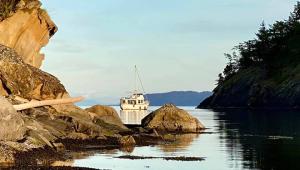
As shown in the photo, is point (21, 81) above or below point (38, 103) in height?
above

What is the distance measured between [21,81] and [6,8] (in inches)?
516

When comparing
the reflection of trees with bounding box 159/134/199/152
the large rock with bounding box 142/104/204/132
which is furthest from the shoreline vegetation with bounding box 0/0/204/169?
the reflection of trees with bounding box 159/134/199/152

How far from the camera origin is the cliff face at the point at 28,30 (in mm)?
73938

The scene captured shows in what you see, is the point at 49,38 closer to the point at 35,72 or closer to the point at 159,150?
the point at 35,72

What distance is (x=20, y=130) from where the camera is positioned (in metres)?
45.2

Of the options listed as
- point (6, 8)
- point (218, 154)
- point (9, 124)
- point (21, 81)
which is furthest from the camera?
point (6, 8)

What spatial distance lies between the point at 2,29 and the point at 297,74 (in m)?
126

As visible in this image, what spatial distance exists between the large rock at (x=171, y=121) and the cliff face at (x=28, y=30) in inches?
666

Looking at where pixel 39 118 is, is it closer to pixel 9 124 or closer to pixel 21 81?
pixel 21 81

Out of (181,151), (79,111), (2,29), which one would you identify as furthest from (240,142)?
(2,29)

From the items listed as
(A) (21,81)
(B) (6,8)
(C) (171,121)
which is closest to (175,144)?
(A) (21,81)

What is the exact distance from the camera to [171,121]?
83375 mm

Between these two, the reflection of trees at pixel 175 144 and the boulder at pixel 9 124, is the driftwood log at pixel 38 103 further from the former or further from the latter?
the reflection of trees at pixel 175 144

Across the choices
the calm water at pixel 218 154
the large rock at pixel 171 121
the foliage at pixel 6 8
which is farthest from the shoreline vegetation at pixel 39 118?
the calm water at pixel 218 154
